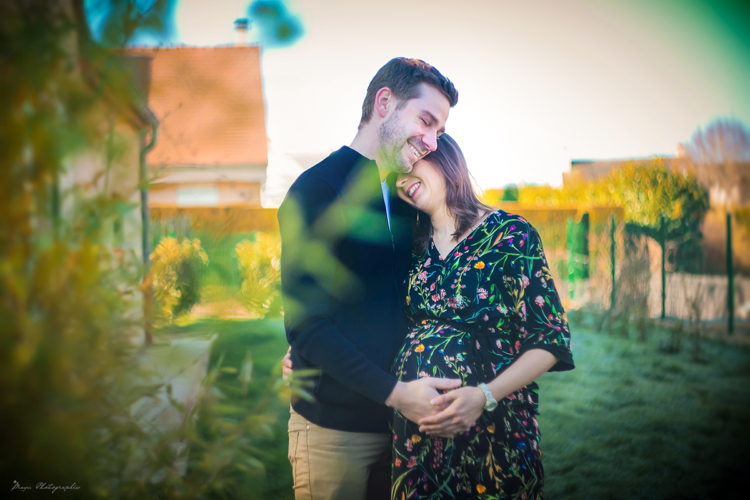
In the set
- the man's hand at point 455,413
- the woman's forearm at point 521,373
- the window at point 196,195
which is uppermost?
the window at point 196,195

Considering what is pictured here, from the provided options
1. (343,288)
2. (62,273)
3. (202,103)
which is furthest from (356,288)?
(62,273)

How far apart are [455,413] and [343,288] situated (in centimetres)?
60

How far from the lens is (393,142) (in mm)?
1855

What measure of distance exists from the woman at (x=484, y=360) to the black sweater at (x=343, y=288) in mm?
153

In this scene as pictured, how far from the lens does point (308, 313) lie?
1.44m

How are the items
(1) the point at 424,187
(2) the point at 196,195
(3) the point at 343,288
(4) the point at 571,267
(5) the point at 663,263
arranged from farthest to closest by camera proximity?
(4) the point at 571,267, (5) the point at 663,263, (1) the point at 424,187, (3) the point at 343,288, (2) the point at 196,195

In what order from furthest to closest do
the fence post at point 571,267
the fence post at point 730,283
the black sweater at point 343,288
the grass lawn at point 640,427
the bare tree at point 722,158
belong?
the fence post at point 571,267 < the fence post at point 730,283 < the bare tree at point 722,158 < the grass lawn at point 640,427 < the black sweater at point 343,288

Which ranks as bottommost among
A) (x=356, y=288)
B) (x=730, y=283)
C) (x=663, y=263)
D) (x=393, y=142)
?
(x=730, y=283)

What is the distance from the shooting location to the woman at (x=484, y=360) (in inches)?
64.3

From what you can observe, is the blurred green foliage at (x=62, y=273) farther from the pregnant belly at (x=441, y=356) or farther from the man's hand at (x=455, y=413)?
the pregnant belly at (x=441, y=356)

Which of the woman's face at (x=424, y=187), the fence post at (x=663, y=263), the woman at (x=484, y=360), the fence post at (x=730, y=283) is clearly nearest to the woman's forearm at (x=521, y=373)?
the woman at (x=484, y=360)

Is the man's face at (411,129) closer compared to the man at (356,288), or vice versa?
the man at (356,288)

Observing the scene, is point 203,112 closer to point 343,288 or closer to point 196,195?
point 196,195

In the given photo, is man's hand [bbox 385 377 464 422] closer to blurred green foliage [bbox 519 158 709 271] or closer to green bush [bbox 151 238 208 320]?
green bush [bbox 151 238 208 320]
